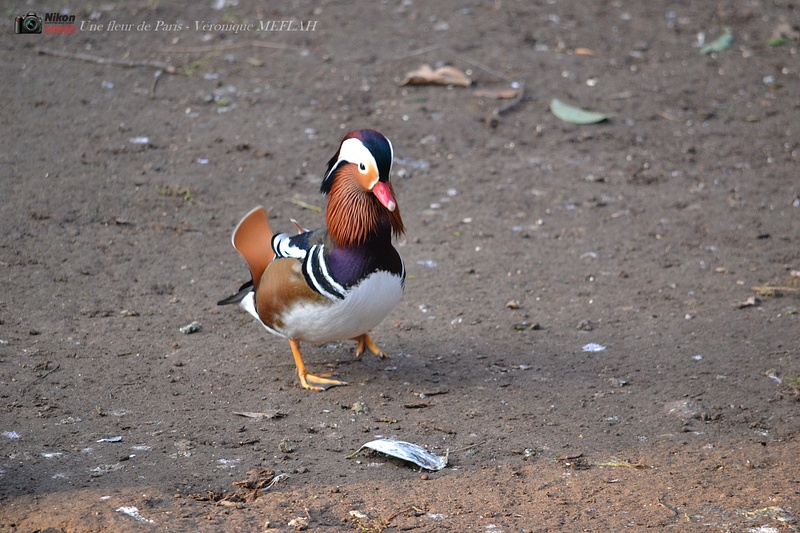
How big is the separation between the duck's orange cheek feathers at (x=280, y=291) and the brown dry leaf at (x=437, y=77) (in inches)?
161

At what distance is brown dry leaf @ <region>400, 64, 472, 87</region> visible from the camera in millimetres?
8398

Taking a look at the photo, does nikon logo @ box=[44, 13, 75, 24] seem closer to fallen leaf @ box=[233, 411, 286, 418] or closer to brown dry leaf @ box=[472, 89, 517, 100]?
brown dry leaf @ box=[472, 89, 517, 100]

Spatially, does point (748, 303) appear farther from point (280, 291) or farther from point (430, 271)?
point (280, 291)

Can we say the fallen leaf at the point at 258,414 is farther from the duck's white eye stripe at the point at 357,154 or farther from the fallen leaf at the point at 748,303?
the fallen leaf at the point at 748,303

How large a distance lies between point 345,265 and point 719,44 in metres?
6.73

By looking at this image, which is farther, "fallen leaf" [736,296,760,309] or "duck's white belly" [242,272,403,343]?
"fallen leaf" [736,296,760,309]

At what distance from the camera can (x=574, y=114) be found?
26.7 feet

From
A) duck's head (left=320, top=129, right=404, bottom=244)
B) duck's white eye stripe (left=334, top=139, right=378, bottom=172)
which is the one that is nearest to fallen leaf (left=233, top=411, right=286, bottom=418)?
duck's head (left=320, top=129, right=404, bottom=244)

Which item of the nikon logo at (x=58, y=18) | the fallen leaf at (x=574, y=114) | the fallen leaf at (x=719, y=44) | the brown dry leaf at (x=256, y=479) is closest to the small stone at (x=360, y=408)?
the brown dry leaf at (x=256, y=479)

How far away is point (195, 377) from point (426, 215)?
2.59m

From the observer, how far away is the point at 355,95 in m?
8.22

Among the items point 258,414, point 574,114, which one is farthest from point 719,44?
point 258,414

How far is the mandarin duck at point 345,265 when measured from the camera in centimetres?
446

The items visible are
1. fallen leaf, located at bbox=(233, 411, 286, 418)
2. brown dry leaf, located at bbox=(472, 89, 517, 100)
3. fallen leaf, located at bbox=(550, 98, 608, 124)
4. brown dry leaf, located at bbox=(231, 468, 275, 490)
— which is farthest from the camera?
brown dry leaf, located at bbox=(472, 89, 517, 100)
